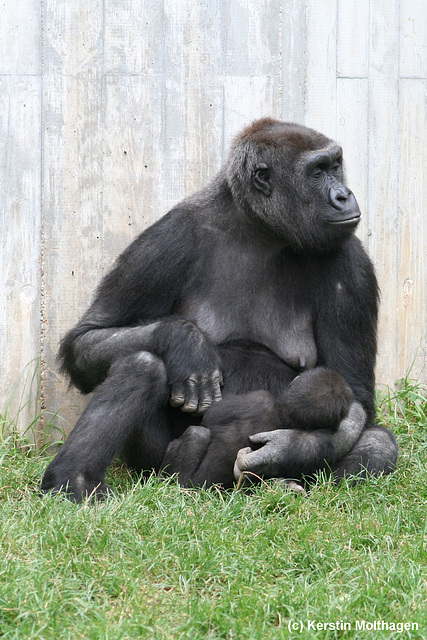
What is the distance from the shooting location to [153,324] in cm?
438

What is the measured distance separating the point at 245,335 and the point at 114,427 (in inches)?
36.5

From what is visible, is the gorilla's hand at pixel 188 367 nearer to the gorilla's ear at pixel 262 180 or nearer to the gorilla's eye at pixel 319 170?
the gorilla's ear at pixel 262 180

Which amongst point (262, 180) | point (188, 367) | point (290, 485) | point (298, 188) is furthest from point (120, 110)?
point (290, 485)

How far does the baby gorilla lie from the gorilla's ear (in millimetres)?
964

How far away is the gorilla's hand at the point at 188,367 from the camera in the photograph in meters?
4.27

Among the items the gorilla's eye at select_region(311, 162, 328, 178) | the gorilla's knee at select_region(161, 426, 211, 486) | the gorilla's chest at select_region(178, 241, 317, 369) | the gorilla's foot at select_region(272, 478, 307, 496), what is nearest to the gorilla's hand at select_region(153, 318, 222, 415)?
the gorilla's knee at select_region(161, 426, 211, 486)

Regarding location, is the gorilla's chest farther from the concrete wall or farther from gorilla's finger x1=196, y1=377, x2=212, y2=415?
the concrete wall

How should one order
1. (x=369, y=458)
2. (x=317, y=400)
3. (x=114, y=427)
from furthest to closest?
(x=369, y=458), (x=317, y=400), (x=114, y=427)

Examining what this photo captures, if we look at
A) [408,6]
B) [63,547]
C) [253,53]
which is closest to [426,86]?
[408,6]

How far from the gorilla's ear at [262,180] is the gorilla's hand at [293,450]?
1.23 m

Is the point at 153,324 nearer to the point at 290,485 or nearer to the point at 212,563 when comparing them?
the point at 290,485

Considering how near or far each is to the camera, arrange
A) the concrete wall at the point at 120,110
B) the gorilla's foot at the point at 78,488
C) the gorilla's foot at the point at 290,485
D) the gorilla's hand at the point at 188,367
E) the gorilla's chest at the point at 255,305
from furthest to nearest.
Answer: the concrete wall at the point at 120,110 → the gorilla's chest at the point at 255,305 → the gorilla's hand at the point at 188,367 → the gorilla's foot at the point at 290,485 → the gorilla's foot at the point at 78,488

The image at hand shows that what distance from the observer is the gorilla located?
4168 millimetres

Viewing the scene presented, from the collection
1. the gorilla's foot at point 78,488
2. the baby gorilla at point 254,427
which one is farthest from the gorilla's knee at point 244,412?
the gorilla's foot at point 78,488
